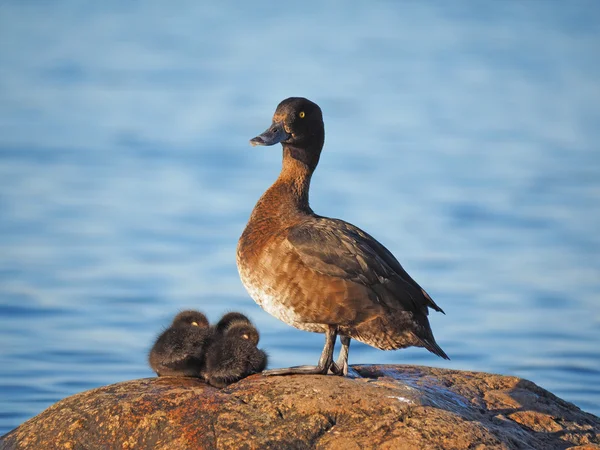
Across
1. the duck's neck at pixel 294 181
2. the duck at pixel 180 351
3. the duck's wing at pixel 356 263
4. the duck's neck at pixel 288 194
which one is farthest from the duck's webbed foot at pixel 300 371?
the duck's neck at pixel 294 181

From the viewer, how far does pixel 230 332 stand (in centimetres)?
626

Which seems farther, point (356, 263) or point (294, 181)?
point (294, 181)

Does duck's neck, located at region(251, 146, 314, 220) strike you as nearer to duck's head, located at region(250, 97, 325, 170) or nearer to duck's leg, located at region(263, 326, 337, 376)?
duck's head, located at region(250, 97, 325, 170)

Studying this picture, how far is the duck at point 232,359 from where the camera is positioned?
5738 millimetres

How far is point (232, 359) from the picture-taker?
5.77 meters

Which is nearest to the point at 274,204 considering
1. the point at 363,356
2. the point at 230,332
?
the point at 230,332

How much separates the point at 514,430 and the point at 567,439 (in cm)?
41

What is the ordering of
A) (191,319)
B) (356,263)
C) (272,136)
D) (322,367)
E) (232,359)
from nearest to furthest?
(232,359), (322,367), (356,263), (191,319), (272,136)

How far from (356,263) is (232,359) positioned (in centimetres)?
90

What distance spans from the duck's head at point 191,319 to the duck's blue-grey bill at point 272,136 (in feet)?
3.71

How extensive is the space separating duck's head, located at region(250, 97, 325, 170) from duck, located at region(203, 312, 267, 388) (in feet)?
A: 4.41

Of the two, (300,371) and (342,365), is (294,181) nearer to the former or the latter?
(342,365)

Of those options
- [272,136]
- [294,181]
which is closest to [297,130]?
[272,136]

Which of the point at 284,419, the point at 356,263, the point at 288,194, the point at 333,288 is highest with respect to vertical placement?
the point at 288,194
